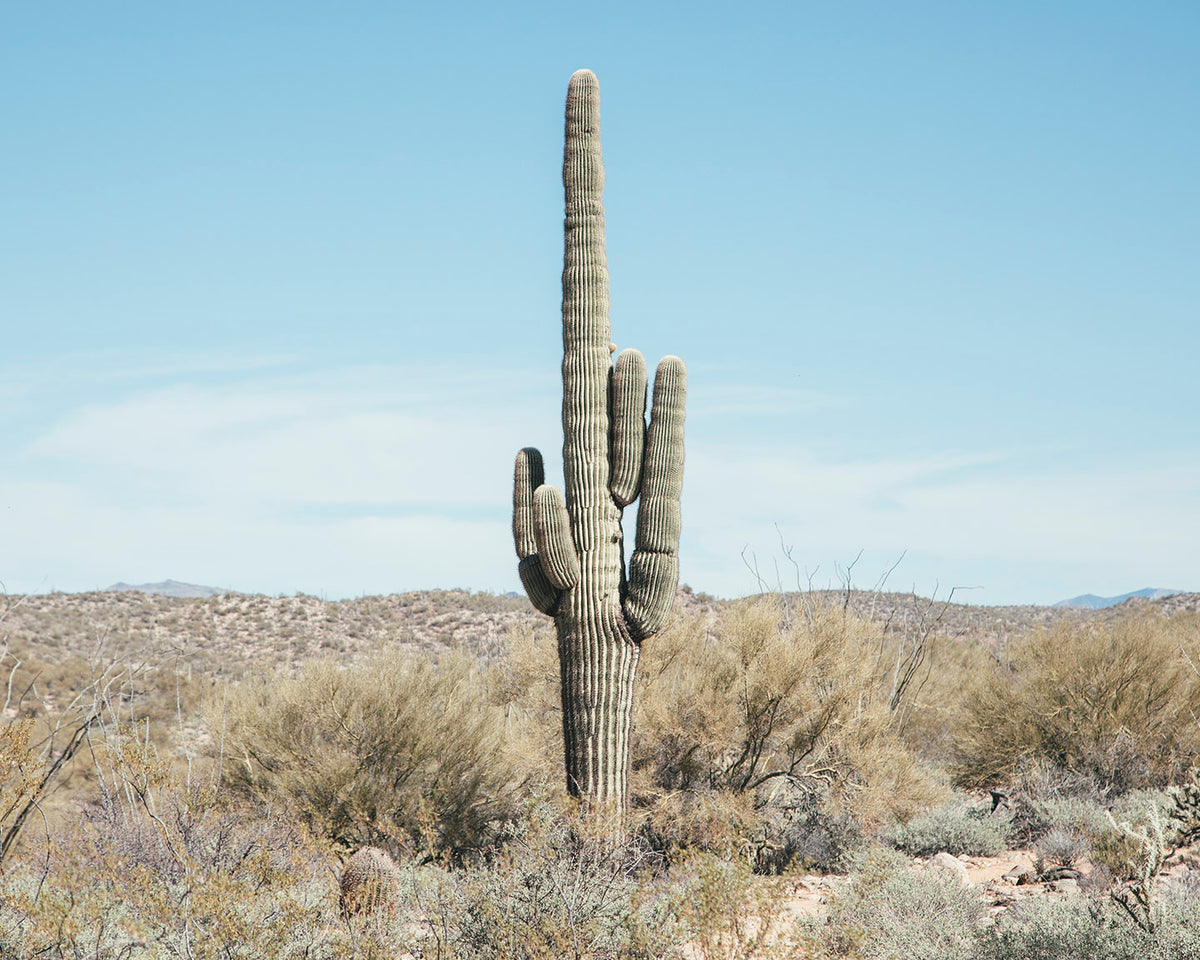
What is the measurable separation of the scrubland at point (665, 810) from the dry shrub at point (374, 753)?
0.11 ft

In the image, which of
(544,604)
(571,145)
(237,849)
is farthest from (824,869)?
(571,145)

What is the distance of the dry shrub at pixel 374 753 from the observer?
11.4 m

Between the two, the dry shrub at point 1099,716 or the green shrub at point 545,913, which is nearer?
the green shrub at point 545,913

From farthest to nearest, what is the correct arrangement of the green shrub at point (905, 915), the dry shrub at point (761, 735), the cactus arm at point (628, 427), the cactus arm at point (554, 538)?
the dry shrub at point (761, 735), the cactus arm at point (628, 427), the cactus arm at point (554, 538), the green shrub at point (905, 915)

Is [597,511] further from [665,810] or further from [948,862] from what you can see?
[948,862]

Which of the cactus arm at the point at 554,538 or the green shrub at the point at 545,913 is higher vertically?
the cactus arm at the point at 554,538

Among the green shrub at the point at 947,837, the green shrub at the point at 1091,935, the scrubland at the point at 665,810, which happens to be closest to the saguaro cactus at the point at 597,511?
the scrubland at the point at 665,810

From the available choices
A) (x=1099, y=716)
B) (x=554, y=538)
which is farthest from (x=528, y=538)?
(x=1099, y=716)

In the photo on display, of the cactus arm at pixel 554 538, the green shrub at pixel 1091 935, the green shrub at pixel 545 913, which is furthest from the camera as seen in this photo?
the cactus arm at pixel 554 538

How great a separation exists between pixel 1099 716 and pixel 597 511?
834 centimetres

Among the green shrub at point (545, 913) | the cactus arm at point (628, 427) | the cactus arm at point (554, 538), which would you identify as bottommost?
the green shrub at point (545, 913)

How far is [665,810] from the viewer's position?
10938mm

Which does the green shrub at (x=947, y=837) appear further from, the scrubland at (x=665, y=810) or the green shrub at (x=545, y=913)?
the green shrub at (x=545, y=913)

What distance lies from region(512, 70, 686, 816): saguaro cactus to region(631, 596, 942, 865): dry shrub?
1.91m
